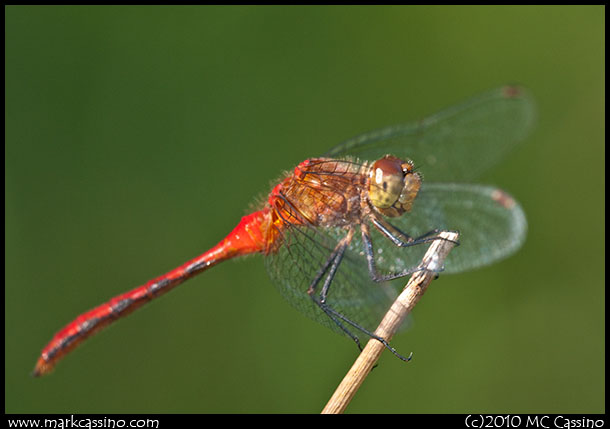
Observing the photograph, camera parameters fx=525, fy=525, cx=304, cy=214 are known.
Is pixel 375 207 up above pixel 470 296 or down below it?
below

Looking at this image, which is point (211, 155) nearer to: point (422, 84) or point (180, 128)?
point (180, 128)

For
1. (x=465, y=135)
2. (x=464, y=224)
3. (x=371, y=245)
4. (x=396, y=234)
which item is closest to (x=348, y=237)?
(x=371, y=245)

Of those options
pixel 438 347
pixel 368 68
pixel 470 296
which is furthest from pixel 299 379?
pixel 368 68

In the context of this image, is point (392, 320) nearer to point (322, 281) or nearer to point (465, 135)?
point (322, 281)

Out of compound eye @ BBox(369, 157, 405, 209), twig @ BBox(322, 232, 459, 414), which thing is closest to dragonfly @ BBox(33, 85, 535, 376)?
compound eye @ BBox(369, 157, 405, 209)

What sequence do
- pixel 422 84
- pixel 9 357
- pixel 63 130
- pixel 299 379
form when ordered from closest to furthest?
1. pixel 9 357
2. pixel 299 379
3. pixel 63 130
4. pixel 422 84

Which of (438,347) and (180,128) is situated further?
(180,128)

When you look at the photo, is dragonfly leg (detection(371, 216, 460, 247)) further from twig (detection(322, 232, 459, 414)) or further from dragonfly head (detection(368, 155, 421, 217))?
twig (detection(322, 232, 459, 414))
